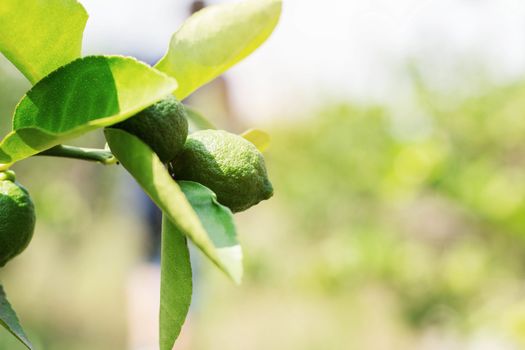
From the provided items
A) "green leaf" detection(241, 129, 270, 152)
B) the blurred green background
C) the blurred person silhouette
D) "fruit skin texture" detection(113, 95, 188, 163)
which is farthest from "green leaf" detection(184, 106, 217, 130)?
the blurred person silhouette

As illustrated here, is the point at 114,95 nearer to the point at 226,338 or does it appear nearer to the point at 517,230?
the point at 517,230

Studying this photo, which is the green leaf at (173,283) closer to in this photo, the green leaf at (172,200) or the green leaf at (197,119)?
the green leaf at (172,200)

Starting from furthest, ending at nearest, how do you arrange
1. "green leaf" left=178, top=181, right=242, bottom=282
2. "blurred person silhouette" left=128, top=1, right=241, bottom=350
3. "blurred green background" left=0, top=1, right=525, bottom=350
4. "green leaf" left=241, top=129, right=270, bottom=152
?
"blurred green background" left=0, top=1, right=525, bottom=350, "blurred person silhouette" left=128, top=1, right=241, bottom=350, "green leaf" left=241, top=129, right=270, bottom=152, "green leaf" left=178, top=181, right=242, bottom=282

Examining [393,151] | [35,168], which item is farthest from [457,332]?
[35,168]

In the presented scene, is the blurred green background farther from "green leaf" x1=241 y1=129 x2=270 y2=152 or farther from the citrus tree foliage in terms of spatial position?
the citrus tree foliage

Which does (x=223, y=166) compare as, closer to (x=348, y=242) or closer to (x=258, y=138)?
(x=258, y=138)

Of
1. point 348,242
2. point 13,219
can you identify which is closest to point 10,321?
point 13,219
